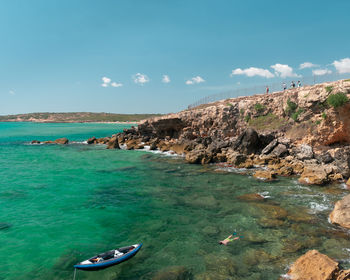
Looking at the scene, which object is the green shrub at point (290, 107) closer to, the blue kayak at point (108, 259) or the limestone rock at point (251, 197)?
the limestone rock at point (251, 197)

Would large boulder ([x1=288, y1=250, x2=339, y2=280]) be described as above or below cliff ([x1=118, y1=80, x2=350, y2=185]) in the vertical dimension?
below

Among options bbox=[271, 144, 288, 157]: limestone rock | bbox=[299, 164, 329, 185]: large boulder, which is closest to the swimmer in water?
bbox=[299, 164, 329, 185]: large boulder

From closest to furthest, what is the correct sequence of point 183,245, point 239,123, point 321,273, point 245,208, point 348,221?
point 321,273, point 183,245, point 348,221, point 245,208, point 239,123

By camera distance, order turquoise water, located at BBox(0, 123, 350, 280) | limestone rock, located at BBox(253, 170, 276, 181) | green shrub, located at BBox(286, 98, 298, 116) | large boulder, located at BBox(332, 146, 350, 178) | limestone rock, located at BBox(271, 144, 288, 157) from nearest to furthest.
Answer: turquoise water, located at BBox(0, 123, 350, 280) → large boulder, located at BBox(332, 146, 350, 178) → limestone rock, located at BBox(253, 170, 276, 181) → limestone rock, located at BBox(271, 144, 288, 157) → green shrub, located at BBox(286, 98, 298, 116)

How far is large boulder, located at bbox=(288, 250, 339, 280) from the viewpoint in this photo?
7.80 meters

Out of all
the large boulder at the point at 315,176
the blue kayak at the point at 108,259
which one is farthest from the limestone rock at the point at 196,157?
the blue kayak at the point at 108,259

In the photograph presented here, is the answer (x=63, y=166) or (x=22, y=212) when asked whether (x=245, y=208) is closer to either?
(x=22, y=212)

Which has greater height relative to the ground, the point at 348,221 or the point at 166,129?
the point at 166,129

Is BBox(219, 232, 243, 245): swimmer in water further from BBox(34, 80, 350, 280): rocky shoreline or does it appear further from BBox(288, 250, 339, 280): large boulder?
BBox(34, 80, 350, 280): rocky shoreline

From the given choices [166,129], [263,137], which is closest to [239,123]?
[263,137]

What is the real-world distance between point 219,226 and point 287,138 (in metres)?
24.7

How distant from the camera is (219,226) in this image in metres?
13.9

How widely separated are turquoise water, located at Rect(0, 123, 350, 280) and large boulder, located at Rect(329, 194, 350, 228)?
24.1 inches

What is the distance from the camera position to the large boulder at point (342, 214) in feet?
42.7
